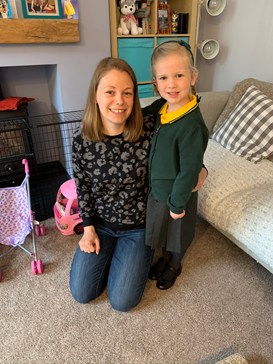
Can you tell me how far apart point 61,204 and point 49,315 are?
70 centimetres

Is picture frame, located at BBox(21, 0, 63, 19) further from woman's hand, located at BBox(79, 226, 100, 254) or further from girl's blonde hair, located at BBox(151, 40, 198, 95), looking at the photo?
woman's hand, located at BBox(79, 226, 100, 254)

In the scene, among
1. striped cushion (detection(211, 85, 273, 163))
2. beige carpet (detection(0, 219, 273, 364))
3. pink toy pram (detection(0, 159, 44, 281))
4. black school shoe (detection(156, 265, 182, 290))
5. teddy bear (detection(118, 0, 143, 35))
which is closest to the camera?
beige carpet (detection(0, 219, 273, 364))

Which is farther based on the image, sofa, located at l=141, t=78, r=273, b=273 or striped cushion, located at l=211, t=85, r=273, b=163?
striped cushion, located at l=211, t=85, r=273, b=163

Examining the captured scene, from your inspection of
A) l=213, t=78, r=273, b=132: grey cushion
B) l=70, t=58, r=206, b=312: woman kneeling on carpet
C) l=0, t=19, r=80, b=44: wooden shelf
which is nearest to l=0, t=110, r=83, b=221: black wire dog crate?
l=0, t=19, r=80, b=44: wooden shelf

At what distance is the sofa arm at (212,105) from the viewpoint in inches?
81.0

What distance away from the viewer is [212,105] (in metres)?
2.07

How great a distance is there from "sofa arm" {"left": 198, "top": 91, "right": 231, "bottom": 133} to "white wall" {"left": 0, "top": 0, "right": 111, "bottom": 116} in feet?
2.72

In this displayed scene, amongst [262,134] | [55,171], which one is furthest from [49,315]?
[262,134]

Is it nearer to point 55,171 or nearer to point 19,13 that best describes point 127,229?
point 55,171

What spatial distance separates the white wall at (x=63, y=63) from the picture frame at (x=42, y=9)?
0.06 metres

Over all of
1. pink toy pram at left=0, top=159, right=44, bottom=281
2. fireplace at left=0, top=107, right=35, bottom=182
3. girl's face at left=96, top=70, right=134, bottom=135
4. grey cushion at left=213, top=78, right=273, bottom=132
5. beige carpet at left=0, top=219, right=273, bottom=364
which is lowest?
beige carpet at left=0, top=219, right=273, bottom=364

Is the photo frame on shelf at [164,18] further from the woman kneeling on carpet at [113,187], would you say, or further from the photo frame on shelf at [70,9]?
the woman kneeling on carpet at [113,187]

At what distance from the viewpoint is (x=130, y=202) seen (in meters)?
1.27

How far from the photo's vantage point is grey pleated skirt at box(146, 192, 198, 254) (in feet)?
3.96
